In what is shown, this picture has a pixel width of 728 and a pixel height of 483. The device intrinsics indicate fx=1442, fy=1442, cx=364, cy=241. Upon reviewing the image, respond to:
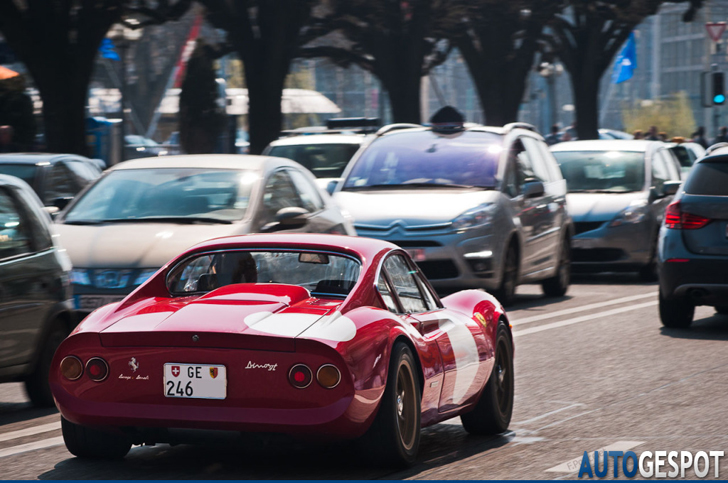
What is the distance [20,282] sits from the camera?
8.54m

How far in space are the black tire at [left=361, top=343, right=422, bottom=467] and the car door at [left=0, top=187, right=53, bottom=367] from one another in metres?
2.89

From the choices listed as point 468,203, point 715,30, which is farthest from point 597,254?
point 715,30

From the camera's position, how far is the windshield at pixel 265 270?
6.73m

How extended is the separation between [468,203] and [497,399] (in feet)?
22.2

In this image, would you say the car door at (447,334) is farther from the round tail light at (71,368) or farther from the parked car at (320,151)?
the parked car at (320,151)

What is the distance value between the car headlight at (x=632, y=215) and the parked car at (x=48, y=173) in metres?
6.50

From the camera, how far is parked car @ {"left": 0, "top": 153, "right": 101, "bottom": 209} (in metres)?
15.1

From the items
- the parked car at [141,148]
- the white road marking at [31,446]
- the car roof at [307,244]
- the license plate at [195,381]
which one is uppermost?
the car roof at [307,244]

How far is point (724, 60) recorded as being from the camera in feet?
473

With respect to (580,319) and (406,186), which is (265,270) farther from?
(406,186)

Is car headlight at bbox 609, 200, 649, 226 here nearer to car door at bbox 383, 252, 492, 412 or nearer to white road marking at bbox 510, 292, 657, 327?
white road marking at bbox 510, 292, 657, 327

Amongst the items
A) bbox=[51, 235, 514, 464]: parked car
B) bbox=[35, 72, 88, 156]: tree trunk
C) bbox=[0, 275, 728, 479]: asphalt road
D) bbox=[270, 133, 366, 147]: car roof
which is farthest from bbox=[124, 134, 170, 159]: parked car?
bbox=[51, 235, 514, 464]: parked car

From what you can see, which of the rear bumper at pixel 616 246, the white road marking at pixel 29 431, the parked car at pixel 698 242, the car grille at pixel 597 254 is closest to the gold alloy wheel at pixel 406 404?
the white road marking at pixel 29 431

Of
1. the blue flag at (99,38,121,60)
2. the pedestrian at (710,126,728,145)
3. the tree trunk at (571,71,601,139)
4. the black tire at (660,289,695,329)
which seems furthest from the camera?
the tree trunk at (571,71,601,139)
